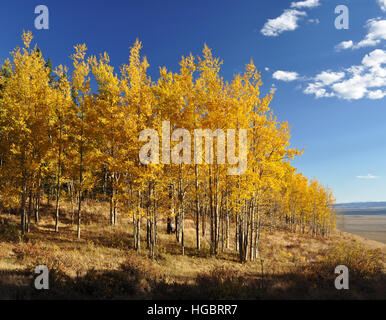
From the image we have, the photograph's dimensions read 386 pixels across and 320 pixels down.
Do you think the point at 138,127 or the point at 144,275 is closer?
the point at 144,275

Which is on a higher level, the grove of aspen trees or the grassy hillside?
the grove of aspen trees

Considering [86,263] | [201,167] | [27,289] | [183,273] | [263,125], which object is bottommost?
[183,273]

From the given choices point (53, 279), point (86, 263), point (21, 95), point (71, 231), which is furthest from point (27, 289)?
point (21, 95)

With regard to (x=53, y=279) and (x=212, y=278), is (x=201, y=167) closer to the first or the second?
(x=212, y=278)

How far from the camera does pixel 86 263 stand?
10.2 metres

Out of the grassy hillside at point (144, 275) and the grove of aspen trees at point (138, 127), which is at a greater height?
the grove of aspen trees at point (138, 127)

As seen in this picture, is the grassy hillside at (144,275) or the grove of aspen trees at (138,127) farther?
the grove of aspen trees at (138,127)

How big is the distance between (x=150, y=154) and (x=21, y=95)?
9162 millimetres

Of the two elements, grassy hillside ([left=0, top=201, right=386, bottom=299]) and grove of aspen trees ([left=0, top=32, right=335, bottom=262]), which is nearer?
grassy hillside ([left=0, top=201, right=386, bottom=299])

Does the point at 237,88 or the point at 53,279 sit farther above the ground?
the point at 237,88

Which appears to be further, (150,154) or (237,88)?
(237,88)

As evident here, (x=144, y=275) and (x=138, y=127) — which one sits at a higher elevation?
(x=138, y=127)

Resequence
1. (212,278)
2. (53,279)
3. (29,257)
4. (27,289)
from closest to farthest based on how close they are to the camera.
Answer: (27,289) < (53,279) < (212,278) < (29,257)
